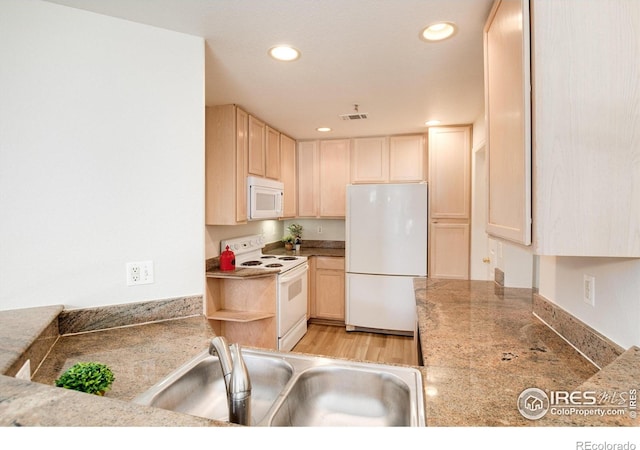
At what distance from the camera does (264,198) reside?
295 cm

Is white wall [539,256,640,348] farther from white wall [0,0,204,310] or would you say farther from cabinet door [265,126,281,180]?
cabinet door [265,126,281,180]

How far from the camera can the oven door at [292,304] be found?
2.75 metres

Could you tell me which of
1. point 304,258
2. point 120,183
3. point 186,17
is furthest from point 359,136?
point 120,183

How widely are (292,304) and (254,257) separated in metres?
0.73

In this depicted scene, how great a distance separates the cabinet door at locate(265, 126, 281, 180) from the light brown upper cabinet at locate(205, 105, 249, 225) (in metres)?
0.52

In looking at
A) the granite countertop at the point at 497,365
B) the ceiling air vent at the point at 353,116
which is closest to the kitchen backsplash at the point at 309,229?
the ceiling air vent at the point at 353,116

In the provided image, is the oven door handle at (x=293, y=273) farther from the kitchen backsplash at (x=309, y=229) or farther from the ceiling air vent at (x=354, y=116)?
the ceiling air vent at (x=354, y=116)

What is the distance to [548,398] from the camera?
0.85 meters

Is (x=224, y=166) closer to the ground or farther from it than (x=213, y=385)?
farther from it

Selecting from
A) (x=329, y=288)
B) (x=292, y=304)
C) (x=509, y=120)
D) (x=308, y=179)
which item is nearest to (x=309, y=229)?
(x=308, y=179)

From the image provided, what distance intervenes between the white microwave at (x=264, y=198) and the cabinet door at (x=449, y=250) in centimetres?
166

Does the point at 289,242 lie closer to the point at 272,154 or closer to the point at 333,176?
the point at 333,176

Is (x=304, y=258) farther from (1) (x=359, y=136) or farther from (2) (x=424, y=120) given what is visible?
(2) (x=424, y=120)

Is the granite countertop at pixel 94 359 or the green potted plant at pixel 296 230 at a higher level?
the green potted plant at pixel 296 230
